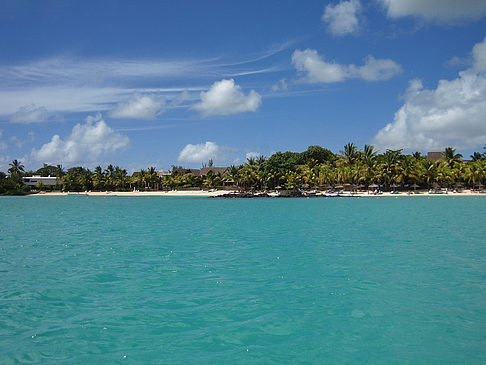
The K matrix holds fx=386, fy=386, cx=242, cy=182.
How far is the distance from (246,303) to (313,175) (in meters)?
81.4

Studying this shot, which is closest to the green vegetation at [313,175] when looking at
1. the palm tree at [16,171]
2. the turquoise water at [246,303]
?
the palm tree at [16,171]

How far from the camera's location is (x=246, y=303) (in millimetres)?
10336

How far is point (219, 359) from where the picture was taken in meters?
7.18

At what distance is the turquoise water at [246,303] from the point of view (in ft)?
24.5

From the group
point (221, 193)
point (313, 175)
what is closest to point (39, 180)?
point (221, 193)

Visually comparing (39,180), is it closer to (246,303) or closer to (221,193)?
(221,193)

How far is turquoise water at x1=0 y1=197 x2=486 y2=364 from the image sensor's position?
7469mm

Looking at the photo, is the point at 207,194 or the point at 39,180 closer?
the point at 207,194

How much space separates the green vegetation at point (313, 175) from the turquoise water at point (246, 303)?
64792 millimetres

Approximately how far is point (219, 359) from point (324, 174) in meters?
84.0

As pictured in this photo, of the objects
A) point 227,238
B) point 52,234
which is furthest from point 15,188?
point 227,238

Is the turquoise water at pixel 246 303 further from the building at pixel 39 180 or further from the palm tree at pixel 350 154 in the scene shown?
the building at pixel 39 180

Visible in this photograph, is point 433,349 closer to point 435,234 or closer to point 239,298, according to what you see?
point 239,298

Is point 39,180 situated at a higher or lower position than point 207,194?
higher
